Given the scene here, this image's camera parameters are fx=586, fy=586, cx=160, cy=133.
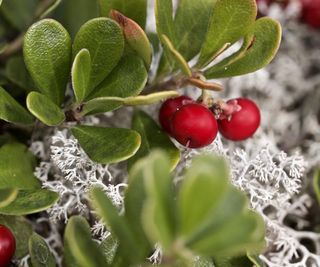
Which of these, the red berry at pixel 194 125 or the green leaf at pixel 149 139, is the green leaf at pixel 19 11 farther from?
the red berry at pixel 194 125

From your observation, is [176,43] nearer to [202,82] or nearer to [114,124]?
[202,82]

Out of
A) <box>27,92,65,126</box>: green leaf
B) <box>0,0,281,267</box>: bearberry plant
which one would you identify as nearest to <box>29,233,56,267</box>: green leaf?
<box>0,0,281,267</box>: bearberry plant

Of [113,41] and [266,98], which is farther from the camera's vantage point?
[266,98]

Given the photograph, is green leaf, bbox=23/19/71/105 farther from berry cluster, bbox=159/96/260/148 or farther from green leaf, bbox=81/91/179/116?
berry cluster, bbox=159/96/260/148

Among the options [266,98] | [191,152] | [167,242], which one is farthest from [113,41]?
[266,98]

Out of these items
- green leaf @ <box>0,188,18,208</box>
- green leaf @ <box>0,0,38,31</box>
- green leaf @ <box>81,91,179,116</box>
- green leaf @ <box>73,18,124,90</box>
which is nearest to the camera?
green leaf @ <box>0,188,18,208</box>

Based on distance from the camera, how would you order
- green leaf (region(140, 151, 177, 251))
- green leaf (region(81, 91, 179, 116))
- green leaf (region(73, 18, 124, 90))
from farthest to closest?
green leaf (region(73, 18, 124, 90)), green leaf (region(81, 91, 179, 116)), green leaf (region(140, 151, 177, 251))

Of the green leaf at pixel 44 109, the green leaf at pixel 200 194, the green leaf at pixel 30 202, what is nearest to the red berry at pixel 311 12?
the green leaf at pixel 44 109
